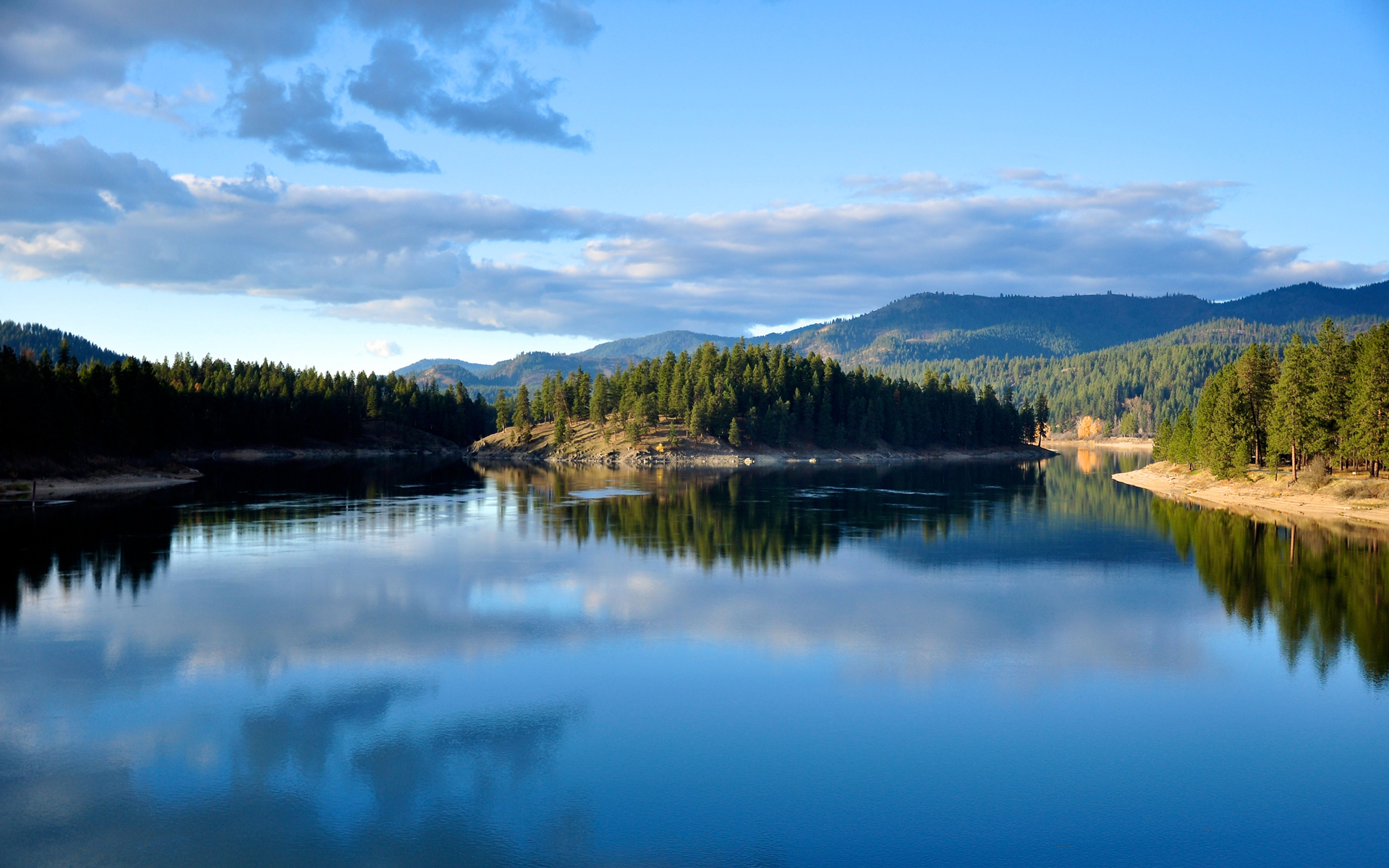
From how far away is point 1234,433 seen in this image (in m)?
85.1

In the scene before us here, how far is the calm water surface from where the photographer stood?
16.3 m

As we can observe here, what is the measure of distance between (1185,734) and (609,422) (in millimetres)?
152872

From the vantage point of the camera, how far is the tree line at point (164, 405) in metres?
78.5

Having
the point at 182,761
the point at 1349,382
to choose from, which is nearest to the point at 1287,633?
Answer: the point at 182,761

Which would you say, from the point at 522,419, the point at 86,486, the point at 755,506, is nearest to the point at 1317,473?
the point at 755,506

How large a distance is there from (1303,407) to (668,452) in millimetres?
97433

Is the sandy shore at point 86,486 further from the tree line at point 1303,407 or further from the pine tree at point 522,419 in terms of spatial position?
the tree line at point 1303,407

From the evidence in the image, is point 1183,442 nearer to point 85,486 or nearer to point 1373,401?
point 1373,401

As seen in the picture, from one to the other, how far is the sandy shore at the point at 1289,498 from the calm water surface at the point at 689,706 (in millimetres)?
16155

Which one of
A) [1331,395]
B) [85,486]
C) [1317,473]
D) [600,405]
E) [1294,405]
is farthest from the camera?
[600,405]

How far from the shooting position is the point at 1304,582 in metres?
40.7

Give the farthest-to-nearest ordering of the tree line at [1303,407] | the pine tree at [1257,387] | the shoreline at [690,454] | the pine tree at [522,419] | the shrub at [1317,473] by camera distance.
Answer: the pine tree at [522,419] < the shoreline at [690,454] < the pine tree at [1257,387] < the shrub at [1317,473] < the tree line at [1303,407]

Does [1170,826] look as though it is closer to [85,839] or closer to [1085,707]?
[1085,707]

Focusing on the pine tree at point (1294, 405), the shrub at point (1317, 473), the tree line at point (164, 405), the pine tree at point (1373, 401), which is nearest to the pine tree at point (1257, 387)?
the pine tree at point (1294, 405)
